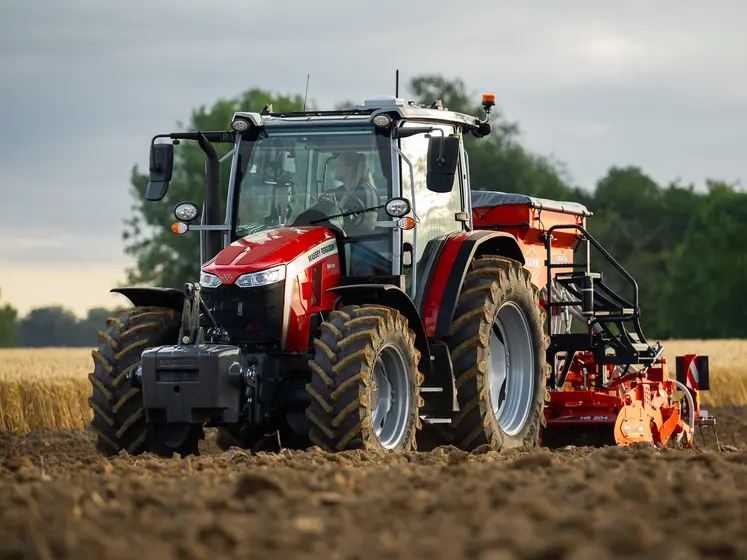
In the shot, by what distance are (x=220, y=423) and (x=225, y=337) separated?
706mm

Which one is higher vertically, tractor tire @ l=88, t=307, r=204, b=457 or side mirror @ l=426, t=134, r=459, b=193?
side mirror @ l=426, t=134, r=459, b=193

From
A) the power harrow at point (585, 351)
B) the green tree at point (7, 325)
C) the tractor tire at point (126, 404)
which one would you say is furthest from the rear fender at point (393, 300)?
the green tree at point (7, 325)

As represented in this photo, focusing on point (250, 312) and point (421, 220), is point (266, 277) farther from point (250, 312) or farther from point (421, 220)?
point (421, 220)

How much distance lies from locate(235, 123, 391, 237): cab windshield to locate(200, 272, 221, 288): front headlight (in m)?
0.89

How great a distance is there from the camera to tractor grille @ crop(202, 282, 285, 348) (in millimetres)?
9570

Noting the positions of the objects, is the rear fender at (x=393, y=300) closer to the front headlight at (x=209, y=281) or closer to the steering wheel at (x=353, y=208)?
the steering wheel at (x=353, y=208)

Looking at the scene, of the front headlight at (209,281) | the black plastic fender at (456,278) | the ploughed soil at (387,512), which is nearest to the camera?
the ploughed soil at (387,512)

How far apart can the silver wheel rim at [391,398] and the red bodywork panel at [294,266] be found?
2.07 feet

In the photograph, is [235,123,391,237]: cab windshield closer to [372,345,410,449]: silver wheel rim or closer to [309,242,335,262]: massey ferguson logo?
[309,242,335,262]: massey ferguson logo

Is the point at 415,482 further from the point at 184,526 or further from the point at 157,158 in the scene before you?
the point at 157,158

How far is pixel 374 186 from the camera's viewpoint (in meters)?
10.3

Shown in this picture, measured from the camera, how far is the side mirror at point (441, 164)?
9578 millimetres

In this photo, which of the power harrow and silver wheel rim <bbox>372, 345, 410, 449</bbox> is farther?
the power harrow

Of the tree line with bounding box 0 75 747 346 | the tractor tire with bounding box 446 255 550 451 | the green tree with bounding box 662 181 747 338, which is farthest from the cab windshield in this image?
the green tree with bounding box 662 181 747 338
